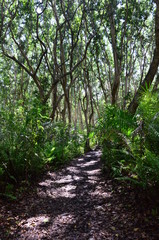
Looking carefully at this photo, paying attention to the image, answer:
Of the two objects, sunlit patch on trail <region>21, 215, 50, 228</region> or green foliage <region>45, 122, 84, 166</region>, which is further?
green foliage <region>45, 122, 84, 166</region>

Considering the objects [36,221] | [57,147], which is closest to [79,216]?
[36,221]

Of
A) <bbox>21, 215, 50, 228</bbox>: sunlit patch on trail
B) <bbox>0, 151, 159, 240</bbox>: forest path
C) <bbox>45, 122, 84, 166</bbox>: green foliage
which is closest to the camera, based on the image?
<bbox>0, 151, 159, 240</bbox>: forest path

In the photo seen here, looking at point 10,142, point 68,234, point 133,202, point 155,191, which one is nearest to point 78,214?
point 68,234

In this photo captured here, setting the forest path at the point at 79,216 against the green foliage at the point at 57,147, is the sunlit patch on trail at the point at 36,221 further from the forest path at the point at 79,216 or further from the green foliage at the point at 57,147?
the green foliage at the point at 57,147

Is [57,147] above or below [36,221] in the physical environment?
above

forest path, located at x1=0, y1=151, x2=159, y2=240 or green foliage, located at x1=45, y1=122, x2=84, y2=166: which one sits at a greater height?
green foliage, located at x1=45, y1=122, x2=84, y2=166

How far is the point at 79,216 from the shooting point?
3.05 metres

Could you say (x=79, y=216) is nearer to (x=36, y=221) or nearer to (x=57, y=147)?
(x=36, y=221)

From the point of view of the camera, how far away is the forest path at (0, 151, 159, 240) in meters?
2.46

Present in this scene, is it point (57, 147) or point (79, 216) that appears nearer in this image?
point (79, 216)

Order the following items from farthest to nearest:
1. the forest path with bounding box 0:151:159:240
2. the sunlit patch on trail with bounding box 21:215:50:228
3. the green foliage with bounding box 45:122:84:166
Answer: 1. the green foliage with bounding box 45:122:84:166
2. the sunlit patch on trail with bounding box 21:215:50:228
3. the forest path with bounding box 0:151:159:240

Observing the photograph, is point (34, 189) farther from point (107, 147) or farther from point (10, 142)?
point (107, 147)

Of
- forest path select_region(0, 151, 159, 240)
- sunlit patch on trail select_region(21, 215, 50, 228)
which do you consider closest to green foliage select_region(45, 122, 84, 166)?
forest path select_region(0, 151, 159, 240)

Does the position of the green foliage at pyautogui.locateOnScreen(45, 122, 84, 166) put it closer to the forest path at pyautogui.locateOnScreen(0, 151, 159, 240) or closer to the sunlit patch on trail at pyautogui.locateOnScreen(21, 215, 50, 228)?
the forest path at pyautogui.locateOnScreen(0, 151, 159, 240)
